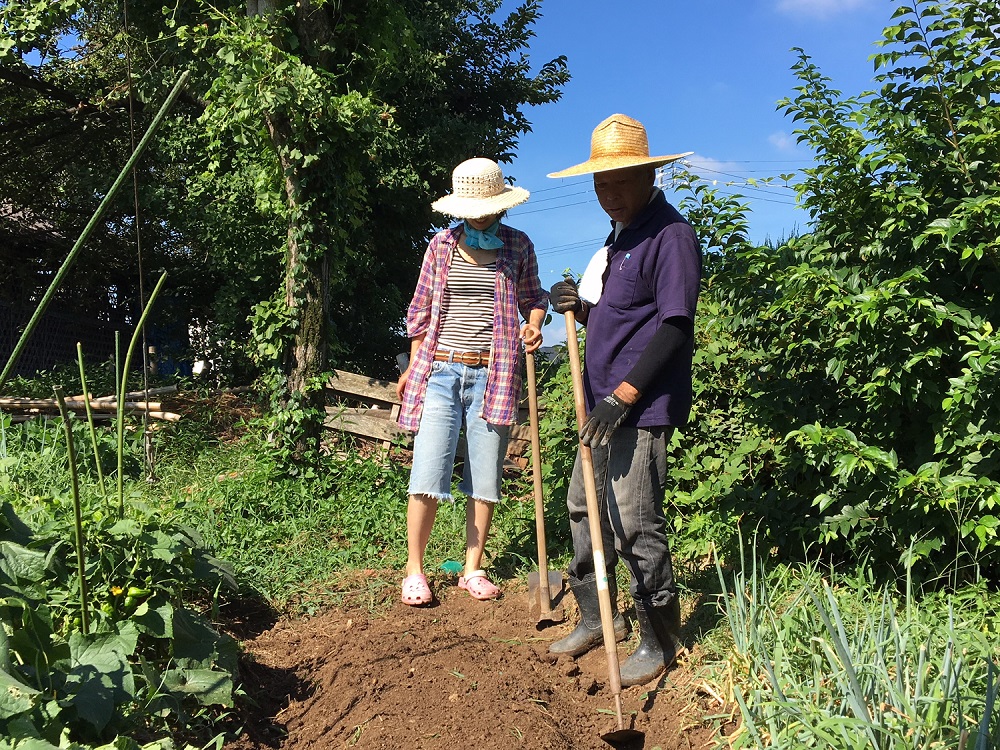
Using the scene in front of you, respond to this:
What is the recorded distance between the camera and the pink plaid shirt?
4148 millimetres

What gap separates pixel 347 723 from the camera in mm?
2992

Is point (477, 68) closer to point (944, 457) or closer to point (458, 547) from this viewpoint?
point (458, 547)

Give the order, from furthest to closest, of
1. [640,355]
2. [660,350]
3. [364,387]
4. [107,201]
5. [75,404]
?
[75,404]
[364,387]
[640,355]
[660,350]
[107,201]

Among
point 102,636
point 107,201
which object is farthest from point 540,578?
point 107,201

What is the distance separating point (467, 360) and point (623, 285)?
4.01ft

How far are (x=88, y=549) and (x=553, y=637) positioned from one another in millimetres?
2001

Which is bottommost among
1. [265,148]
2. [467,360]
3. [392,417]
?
[392,417]

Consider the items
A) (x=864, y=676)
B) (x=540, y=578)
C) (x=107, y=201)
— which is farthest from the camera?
(x=540, y=578)

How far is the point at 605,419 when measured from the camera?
303 centimetres

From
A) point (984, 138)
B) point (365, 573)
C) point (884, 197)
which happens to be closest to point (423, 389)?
point (365, 573)

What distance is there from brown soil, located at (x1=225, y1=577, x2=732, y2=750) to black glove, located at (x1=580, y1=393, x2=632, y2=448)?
97 centimetres

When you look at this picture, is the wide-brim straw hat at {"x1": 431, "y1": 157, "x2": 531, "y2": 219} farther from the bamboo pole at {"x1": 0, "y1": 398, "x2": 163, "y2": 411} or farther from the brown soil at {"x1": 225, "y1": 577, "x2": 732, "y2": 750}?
the bamboo pole at {"x1": 0, "y1": 398, "x2": 163, "y2": 411}

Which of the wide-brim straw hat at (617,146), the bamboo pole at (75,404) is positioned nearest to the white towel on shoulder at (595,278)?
the wide-brim straw hat at (617,146)

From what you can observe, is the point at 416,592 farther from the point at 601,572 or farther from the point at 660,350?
the point at 660,350
